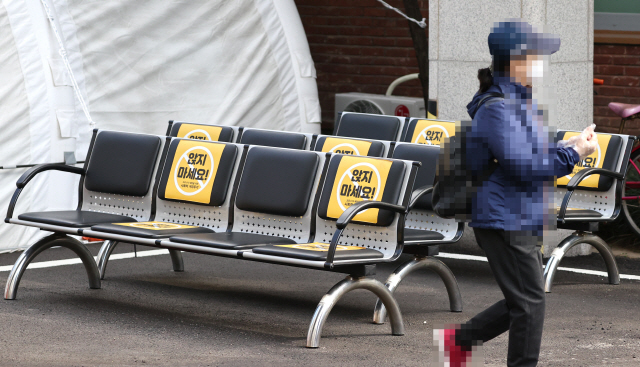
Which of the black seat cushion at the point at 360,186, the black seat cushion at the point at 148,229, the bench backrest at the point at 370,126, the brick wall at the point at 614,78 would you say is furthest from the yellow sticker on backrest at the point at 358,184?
the brick wall at the point at 614,78

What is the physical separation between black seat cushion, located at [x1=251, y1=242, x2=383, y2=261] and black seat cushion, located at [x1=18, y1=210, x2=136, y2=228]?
1510 mm

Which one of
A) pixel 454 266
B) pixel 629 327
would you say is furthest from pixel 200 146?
pixel 629 327

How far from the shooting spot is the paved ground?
5.46 metres

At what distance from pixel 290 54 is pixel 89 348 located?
6494 millimetres

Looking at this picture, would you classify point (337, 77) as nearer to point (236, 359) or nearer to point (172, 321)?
point (172, 321)

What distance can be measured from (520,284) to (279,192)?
2655 millimetres

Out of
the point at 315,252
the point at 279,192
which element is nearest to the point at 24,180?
the point at 279,192

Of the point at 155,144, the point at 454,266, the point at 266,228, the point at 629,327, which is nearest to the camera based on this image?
the point at 629,327

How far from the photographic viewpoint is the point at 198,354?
5.46 m

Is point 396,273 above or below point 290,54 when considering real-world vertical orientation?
below

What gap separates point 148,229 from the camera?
6.52 m

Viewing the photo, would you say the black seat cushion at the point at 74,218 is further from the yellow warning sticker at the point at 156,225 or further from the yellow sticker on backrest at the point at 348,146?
the yellow sticker on backrest at the point at 348,146

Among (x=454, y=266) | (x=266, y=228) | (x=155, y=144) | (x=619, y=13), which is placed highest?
(x=619, y=13)

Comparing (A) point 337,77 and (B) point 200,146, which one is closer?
(B) point 200,146
